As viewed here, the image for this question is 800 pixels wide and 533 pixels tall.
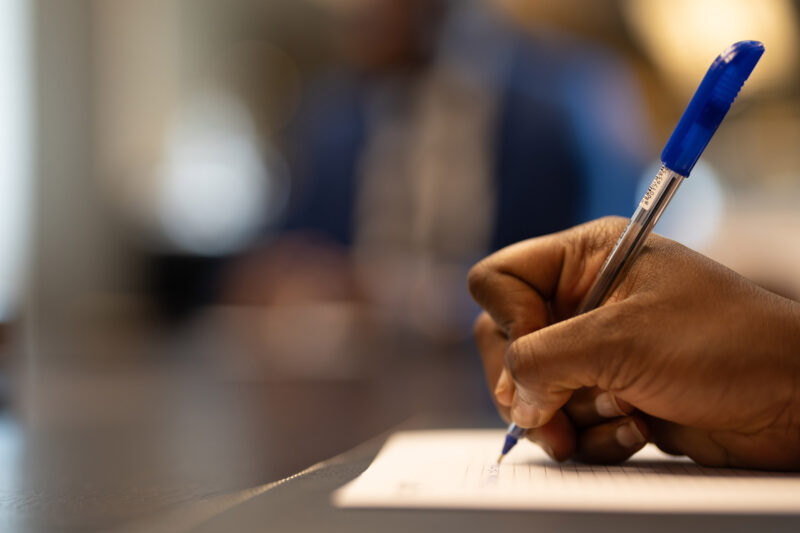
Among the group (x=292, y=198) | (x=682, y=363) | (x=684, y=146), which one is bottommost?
(x=292, y=198)

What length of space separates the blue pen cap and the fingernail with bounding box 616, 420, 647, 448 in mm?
158

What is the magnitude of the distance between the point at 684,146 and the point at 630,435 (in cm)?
18

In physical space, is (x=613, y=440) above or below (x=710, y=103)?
below

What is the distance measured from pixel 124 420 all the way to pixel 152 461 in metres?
0.30

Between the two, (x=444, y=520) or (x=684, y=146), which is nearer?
(x=444, y=520)

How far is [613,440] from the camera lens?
21.1 inches

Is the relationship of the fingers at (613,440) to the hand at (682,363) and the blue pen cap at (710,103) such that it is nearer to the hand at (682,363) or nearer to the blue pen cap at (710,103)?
the hand at (682,363)

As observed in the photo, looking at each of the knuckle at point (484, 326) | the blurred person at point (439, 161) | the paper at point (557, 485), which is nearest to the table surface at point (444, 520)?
the paper at point (557, 485)

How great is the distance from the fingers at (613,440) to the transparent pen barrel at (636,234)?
8 centimetres

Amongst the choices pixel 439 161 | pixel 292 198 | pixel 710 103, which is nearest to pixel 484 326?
pixel 710 103

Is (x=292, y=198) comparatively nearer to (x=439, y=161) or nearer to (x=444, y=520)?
(x=439, y=161)

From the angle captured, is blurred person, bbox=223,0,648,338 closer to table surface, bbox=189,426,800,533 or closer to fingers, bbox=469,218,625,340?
fingers, bbox=469,218,625,340

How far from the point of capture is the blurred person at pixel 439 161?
193 centimetres

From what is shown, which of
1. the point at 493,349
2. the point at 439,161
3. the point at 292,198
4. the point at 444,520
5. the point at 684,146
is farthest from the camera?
the point at 292,198
